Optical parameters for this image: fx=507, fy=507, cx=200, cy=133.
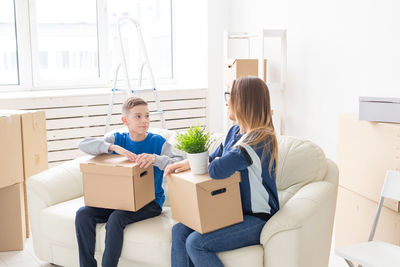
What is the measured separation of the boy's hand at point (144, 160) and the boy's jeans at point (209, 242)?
0.35 meters

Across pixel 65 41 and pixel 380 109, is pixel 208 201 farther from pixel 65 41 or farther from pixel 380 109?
pixel 65 41

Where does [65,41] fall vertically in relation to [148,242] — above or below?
above

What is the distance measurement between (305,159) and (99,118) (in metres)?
2.61

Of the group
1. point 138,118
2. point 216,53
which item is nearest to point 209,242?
point 138,118

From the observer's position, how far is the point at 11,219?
9.98ft

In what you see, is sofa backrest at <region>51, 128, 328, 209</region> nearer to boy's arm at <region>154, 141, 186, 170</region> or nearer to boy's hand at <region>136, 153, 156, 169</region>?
boy's arm at <region>154, 141, 186, 170</region>

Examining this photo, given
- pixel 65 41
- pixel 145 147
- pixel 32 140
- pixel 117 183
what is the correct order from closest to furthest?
1. pixel 117 183
2. pixel 145 147
3. pixel 32 140
4. pixel 65 41

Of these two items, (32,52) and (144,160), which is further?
(32,52)

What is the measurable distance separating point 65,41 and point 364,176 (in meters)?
3.42

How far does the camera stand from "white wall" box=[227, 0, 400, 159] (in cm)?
309

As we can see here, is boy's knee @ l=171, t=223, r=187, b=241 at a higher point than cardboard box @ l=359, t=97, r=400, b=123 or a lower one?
lower

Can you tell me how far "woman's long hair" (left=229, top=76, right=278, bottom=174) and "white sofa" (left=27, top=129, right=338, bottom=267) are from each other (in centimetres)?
28

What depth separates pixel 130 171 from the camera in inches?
89.1

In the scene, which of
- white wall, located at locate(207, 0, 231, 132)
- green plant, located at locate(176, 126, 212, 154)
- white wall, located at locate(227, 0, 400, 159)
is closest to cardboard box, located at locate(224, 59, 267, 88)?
white wall, located at locate(227, 0, 400, 159)
